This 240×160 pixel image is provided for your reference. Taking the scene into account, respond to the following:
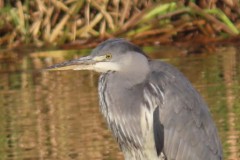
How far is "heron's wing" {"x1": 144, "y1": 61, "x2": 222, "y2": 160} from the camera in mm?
7121

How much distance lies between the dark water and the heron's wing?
133cm

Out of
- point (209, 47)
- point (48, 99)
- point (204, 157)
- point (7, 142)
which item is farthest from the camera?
point (209, 47)

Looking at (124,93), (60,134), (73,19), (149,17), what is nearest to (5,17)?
(73,19)

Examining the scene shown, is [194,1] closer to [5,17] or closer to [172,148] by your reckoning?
[5,17]

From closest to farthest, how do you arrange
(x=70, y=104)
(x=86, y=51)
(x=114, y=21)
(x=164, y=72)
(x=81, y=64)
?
1. (x=81, y=64)
2. (x=164, y=72)
3. (x=70, y=104)
4. (x=86, y=51)
5. (x=114, y=21)

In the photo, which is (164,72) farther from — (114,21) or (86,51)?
(114,21)

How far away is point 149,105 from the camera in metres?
7.17

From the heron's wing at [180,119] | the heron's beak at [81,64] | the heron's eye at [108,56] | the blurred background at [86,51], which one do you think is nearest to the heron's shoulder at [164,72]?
the heron's wing at [180,119]

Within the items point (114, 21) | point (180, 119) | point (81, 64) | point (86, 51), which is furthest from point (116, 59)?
point (114, 21)

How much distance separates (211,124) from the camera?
7184 mm

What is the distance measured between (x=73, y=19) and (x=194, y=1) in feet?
5.71

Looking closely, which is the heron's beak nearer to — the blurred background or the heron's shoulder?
the heron's shoulder

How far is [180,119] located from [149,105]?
0.22 metres

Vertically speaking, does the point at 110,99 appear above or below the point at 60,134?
above
